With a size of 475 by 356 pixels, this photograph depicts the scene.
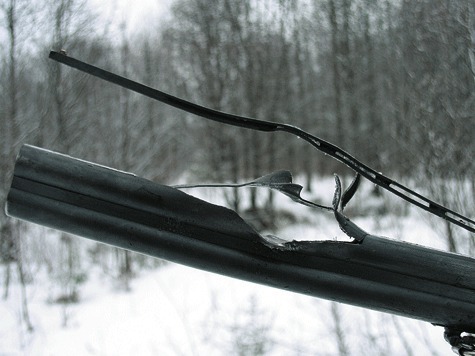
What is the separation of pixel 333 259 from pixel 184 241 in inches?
11.2

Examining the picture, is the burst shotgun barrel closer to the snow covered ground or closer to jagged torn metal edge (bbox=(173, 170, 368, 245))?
jagged torn metal edge (bbox=(173, 170, 368, 245))

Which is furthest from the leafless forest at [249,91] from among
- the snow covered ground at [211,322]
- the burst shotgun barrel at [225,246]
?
the burst shotgun barrel at [225,246]

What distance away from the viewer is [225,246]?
2.97 feet

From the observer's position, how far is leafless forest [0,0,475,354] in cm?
382

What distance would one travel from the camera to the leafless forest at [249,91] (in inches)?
150

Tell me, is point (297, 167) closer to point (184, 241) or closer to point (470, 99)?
point (470, 99)

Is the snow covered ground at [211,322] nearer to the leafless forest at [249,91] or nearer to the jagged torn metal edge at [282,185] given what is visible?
the leafless forest at [249,91]

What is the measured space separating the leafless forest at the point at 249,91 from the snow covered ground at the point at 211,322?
2.16 feet

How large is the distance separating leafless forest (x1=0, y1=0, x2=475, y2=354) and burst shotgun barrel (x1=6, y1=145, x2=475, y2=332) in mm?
2155

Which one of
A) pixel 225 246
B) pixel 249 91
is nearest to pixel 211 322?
pixel 225 246

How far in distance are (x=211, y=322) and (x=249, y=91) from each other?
9772mm

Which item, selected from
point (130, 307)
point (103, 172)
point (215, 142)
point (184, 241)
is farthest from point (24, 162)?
point (215, 142)

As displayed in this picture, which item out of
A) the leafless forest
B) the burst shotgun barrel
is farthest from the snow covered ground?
the burst shotgun barrel

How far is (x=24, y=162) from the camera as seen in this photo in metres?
0.85
